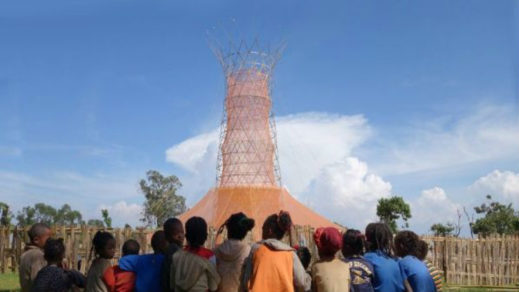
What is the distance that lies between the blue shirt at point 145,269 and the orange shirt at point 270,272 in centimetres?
75

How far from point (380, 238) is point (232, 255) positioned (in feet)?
4.43

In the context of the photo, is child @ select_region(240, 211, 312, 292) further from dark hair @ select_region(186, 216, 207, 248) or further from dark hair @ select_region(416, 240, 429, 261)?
dark hair @ select_region(416, 240, 429, 261)

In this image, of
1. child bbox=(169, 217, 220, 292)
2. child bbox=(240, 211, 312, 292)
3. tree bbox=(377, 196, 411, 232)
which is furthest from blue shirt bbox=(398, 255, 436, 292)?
tree bbox=(377, 196, 411, 232)

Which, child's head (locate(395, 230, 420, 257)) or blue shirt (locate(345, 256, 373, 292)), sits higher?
child's head (locate(395, 230, 420, 257))

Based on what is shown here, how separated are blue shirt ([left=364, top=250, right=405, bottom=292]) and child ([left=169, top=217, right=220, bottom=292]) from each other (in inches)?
54.2

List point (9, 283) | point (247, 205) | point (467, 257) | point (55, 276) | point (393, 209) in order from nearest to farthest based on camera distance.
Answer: point (55, 276), point (9, 283), point (467, 257), point (247, 205), point (393, 209)

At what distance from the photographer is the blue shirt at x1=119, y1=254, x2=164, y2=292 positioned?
4055 mm

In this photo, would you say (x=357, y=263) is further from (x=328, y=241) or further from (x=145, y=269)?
(x=145, y=269)

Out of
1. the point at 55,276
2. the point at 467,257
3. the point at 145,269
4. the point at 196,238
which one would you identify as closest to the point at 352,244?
the point at 196,238

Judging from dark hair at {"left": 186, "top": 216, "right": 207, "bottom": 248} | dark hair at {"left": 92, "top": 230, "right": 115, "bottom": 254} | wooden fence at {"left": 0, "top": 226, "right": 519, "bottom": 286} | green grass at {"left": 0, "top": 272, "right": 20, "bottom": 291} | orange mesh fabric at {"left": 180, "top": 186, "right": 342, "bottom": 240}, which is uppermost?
orange mesh fabric at {"left": 180, "top": 186, "right": 342, "bottom": 240}

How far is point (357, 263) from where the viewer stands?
14.4ft

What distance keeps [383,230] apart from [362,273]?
0.48m

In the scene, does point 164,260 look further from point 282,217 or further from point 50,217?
point 50,217

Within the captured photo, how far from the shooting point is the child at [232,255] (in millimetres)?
4207
